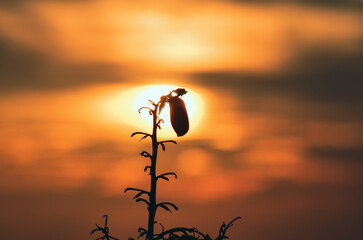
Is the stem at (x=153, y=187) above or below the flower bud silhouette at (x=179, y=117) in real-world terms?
below

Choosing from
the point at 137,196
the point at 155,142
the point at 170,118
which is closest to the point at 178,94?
the point at 170,118

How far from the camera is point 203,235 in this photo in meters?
6.02

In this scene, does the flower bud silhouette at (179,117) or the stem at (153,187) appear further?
the flower bud silhouette at (179,117)

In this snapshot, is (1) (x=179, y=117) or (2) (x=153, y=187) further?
(1) (x=179, y=117)

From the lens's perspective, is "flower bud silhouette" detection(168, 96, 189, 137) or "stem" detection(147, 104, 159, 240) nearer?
"stem" detection(147, 104, 159, 240)

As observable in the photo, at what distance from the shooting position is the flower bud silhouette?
7.26m

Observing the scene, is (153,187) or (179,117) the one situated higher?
(179,117)

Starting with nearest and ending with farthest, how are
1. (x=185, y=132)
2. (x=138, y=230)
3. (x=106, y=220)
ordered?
1. (x=138, y=230)
2. (x=106, y=220)
3. (x=185, y=132)

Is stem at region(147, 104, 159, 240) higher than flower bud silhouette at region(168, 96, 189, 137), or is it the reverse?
flower bud silhouette at region(168, 96, 189, 137)

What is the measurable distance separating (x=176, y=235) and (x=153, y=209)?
385 millimetres

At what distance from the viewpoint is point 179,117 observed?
7312mm

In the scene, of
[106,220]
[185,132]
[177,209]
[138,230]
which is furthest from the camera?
[185,132]

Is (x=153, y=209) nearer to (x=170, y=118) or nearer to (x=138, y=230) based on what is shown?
(x=138, y=230)

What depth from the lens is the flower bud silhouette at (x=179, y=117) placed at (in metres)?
7.26
